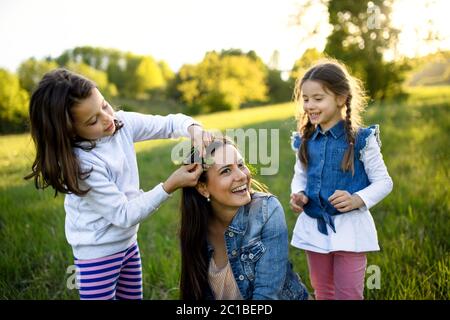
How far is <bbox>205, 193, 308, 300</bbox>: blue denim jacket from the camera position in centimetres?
209

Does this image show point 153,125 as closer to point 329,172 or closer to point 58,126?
point 58,126

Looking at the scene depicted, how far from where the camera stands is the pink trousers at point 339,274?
2.26 metres

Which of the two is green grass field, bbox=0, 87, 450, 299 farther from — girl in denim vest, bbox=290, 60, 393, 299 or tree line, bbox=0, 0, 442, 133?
tree line, bbox=0, 0, 442, 133

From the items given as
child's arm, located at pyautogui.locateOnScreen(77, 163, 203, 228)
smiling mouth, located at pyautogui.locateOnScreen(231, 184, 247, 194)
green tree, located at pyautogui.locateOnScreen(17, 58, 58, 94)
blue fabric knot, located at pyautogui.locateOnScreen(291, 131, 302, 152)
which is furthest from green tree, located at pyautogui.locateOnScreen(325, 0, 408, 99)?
child's arm, located at pyautogui.locateOnScreen(77, 163, 203, 228)

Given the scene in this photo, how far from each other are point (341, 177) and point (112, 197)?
1277 millimetres

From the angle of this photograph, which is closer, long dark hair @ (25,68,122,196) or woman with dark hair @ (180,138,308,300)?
long dark hair @ (25,68,122,196)

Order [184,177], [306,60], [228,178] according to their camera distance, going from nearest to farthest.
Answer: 1. [184,177]
2. [228,178]
3. [306,60]

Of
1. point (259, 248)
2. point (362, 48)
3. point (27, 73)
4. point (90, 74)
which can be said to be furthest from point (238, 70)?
point (259, 248)

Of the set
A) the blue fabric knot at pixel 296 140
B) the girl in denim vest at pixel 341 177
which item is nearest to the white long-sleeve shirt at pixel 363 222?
the girl in denim vest at pixel 341 177

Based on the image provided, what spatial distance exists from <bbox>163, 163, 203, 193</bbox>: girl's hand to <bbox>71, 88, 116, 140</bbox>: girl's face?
0.40m

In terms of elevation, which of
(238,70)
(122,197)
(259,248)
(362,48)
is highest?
(238,70)

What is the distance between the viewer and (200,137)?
6.75 feet

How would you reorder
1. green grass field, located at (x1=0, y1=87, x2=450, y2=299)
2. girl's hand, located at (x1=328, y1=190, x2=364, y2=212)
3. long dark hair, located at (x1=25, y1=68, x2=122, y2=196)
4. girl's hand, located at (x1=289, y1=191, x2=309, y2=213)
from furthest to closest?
green grass field, located at (x1=0, y1=87, x2=450, y2=299) < girl's hand, located at (x1=289, y1=191, x2=309, y2=213) < girl's hand, located at (x1=328, y1=190, x2=364, y2=212) < long dark hair, located at (x1=25, y1=68, x2=122, y2=196)

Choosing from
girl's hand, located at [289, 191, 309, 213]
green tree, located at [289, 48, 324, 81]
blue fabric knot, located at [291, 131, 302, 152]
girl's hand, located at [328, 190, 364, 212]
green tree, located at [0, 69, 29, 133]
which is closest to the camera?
girl's hand, located at [328, 190, 364, 212]
